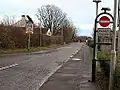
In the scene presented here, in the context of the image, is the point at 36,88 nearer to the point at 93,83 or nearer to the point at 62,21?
the point at 93,83

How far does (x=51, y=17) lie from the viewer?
9906 centimetres

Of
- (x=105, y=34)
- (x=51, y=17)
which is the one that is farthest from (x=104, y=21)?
(x=51, y=17)

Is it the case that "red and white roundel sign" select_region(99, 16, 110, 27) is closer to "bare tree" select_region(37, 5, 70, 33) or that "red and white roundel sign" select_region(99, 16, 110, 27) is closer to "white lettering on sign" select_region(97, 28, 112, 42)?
"white lettering on sign" select_region(97, 28, 112, 42)

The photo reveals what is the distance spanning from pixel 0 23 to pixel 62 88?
1043 inches

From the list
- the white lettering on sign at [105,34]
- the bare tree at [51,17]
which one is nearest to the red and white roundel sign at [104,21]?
the white lettering on sign at [105,34]

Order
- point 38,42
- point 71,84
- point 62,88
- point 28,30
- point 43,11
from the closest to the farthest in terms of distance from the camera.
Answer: point 62,88
point 71,84
point 28,30
point 38,42
point 43,11

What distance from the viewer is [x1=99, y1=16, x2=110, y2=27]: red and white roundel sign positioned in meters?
12.2

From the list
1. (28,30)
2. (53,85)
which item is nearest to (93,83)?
(53,85)

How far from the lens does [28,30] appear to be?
42.0 m

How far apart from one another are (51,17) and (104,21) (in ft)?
286

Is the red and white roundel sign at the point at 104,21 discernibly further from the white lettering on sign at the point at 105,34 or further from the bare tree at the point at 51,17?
the bare tree at the point at 51,17

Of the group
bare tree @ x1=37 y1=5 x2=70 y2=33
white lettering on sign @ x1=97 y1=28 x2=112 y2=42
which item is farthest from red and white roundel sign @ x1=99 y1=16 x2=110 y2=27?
bare tree @ x1=37 y1=5 x2=70 y2=33

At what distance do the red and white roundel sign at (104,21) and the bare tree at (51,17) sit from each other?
8555cm

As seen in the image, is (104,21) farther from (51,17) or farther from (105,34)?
(51,17)
